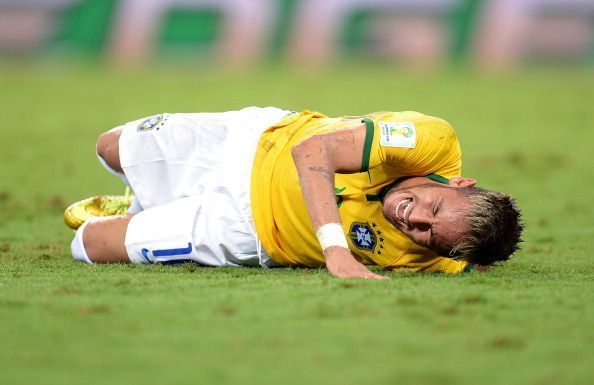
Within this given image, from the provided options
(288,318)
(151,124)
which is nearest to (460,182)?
(288,318)

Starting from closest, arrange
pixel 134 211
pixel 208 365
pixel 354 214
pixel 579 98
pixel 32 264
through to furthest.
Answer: pixel 208 365 → pixel 354 214 → pixel 32 264 → pixel 134 211 → pixel 579 98

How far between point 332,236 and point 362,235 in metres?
0.42

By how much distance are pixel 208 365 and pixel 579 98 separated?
15320mm

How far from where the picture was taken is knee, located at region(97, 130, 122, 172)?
5.51 meters

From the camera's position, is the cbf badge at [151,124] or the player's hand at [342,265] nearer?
the player's hand at [342,265]

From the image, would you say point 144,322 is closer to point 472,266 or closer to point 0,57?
point 472,266

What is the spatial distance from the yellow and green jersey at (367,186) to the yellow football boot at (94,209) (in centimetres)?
123

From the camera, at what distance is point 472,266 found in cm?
496

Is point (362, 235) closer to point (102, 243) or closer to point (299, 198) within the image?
point (299, 198)

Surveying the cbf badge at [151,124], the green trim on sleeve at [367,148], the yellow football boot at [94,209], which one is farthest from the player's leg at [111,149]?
the green trim on sleeve at [367,148]

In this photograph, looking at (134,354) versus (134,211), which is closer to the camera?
(134,354)

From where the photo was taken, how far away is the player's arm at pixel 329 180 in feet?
14.5

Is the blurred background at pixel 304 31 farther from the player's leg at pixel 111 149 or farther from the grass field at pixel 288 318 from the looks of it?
the player's leg at pixel 111 149

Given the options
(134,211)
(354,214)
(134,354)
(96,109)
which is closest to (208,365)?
(134,354)
